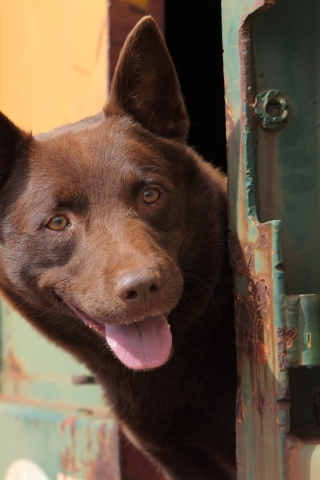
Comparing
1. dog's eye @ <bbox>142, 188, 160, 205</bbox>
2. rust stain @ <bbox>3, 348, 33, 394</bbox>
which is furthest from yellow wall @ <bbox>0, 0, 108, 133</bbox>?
rust stain @ <bbox>3, 348, 33, 394</bbox>

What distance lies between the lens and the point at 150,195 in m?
2.26

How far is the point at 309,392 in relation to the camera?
176cm

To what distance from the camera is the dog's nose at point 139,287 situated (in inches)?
73.3

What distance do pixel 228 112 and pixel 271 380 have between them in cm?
78

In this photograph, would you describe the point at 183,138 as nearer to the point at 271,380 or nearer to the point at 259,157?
the point at 259,157

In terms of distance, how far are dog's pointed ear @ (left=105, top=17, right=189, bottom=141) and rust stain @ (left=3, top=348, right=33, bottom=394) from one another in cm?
166

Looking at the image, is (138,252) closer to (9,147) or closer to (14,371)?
(9,147)

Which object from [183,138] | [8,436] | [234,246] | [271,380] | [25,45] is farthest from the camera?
[25,45]

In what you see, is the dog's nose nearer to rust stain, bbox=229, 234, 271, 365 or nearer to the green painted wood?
rust stain, bbox=229, 234, 271, 365

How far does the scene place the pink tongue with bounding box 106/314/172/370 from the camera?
6.54ft

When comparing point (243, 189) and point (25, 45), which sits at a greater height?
point (25, 45)

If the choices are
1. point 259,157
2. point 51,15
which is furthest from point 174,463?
point 51,15

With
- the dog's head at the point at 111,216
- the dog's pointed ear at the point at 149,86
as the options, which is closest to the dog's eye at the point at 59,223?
the dog's head at the point at 111,216

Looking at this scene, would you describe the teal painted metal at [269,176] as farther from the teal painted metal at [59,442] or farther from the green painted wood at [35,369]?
the green painted wood at [35,369]
